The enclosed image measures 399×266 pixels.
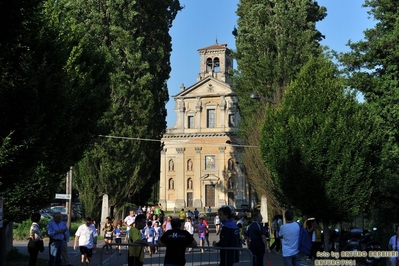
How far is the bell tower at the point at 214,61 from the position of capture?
3403 inches

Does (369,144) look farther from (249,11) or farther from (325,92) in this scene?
(249,11)

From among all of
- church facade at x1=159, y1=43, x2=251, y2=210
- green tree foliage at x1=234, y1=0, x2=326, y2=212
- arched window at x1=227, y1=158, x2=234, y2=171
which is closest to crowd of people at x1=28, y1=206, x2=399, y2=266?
green tree foliage at x1=234, y1=0, x2=326, y2=212

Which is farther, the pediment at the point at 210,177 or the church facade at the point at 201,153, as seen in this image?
the pediment at the point at 210,177

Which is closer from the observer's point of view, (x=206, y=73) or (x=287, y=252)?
(x=287, y=252)

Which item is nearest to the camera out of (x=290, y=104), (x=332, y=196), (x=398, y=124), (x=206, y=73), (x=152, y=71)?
(x=332, y=196)

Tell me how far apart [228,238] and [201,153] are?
68.3m

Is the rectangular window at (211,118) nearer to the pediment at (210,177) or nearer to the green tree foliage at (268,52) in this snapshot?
the pediment at (210,177)

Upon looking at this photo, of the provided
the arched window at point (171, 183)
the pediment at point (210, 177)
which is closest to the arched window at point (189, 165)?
the pediment at point (210, 177)

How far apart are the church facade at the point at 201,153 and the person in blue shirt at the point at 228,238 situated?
215ft

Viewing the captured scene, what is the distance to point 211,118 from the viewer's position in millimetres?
80625

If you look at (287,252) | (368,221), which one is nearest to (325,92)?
(368,221)

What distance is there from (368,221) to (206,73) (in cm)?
6305

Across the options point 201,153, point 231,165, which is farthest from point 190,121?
point 231,165

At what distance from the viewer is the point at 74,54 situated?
18.6 m
